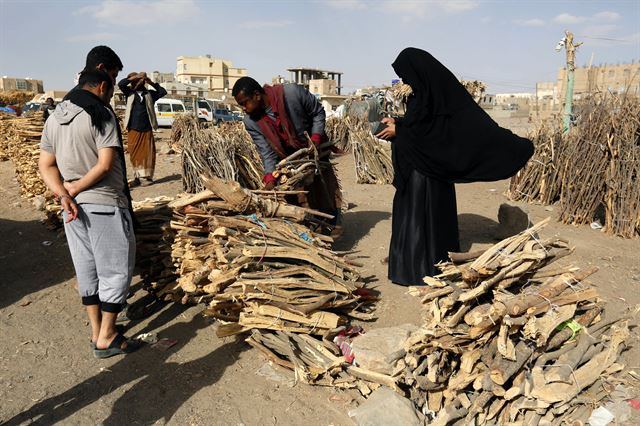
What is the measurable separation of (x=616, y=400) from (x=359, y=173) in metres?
8.32

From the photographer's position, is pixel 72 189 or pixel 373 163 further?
pixel 373 163

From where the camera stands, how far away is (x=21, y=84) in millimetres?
45406

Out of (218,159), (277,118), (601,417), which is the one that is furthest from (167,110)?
(601,417)

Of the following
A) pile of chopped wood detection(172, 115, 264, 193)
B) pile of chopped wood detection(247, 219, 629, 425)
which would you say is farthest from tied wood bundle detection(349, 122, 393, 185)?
pile of chopped wood detection(247, 219, 629, 425)

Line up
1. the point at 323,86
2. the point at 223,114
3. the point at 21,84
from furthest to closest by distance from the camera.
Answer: the point at 21,84 → the point at 323,86 → the point at 223,114

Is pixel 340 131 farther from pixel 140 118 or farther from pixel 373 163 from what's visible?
pixel 140 118

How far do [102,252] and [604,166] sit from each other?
20.1ft

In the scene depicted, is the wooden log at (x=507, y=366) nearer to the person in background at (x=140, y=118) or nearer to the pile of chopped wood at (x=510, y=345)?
the pile of chopped wood at (x=510, y=345)

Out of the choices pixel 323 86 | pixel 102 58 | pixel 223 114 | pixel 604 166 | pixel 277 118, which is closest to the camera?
pixel 102 58

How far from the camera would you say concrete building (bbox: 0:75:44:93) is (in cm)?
4303

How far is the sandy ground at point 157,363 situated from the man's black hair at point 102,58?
6.77ft

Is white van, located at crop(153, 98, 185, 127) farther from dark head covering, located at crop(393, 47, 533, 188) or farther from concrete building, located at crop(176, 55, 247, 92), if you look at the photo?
concrete building, located at crop(176, 55, 247, 92)

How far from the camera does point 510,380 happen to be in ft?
7.73

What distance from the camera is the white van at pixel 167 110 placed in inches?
992
